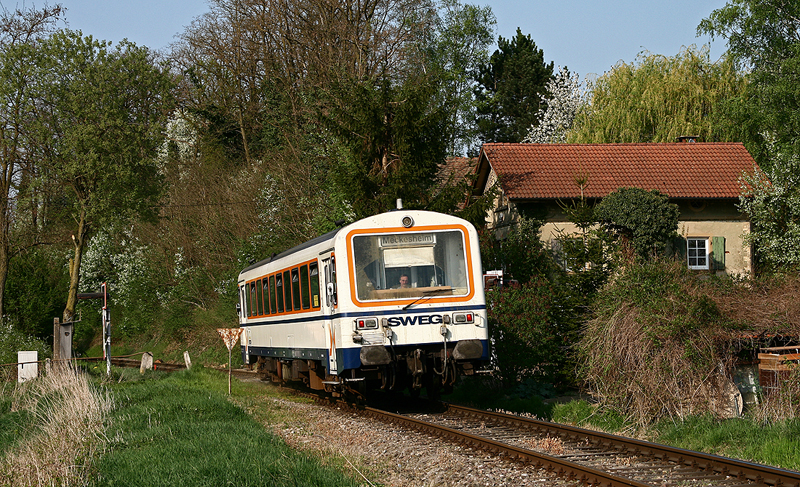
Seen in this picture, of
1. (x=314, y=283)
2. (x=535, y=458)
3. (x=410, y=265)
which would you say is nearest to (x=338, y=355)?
(x=410, y=265)

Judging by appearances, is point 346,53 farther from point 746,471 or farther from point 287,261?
point 746,471

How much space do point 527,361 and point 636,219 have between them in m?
10.9

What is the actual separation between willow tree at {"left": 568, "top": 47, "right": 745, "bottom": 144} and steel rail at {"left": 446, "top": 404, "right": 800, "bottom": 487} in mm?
28783

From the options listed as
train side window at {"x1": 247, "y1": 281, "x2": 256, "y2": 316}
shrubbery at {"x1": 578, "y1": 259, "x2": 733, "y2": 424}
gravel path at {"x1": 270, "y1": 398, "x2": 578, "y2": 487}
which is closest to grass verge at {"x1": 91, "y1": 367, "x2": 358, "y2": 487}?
gravel path at {"x1": 270, "y1": 398, "x2": 578, "y2": 487}

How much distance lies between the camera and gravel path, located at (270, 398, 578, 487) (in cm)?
845

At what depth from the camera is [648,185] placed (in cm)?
2861

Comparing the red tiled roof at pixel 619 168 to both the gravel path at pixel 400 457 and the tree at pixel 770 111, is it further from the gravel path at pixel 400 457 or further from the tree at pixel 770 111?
the gravel path at pixel 400 457

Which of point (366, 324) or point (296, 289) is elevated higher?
point (296, 289)

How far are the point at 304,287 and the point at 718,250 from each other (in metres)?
18.5

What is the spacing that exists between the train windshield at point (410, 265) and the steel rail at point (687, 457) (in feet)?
7.90

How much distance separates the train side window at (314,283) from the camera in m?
14.1

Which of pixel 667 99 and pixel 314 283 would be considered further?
pixel 667 99

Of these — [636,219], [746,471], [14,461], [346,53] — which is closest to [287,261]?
[14,461]

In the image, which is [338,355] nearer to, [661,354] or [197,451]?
[197,451]
